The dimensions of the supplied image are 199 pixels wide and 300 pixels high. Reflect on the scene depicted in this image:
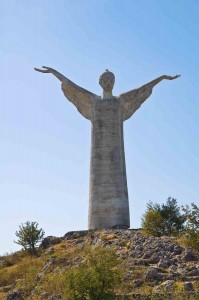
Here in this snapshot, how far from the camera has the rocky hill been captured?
1831 cm

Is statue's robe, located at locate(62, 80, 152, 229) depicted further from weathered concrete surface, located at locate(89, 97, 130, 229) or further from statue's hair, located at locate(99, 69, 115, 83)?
statue's hair, located at locate(99, 69, 115, 83)

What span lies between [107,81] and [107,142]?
3.94 metres

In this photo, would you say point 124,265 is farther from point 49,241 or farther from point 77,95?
point 77,95

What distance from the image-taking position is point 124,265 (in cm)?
2105

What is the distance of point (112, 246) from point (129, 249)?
103 centimetres

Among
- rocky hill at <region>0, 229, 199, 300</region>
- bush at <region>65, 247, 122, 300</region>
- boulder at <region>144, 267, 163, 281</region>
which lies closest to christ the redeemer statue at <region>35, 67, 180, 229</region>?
rocky hill at <region>0, 229, 199, 300</region>

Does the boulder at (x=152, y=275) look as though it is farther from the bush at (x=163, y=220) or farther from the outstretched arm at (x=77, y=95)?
the outstretched arm at (x=77, y=95)

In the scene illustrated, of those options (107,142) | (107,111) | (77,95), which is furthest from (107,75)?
(107,142)

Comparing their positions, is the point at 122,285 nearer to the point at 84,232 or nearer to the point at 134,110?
the point at 84,232

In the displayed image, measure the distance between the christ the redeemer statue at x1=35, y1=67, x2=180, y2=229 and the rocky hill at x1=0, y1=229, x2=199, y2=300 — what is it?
78.8 inches

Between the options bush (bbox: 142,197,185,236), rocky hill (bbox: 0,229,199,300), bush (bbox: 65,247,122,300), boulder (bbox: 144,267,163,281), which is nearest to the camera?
bush (bbox: 65,247,122,300)

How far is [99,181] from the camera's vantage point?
97.4 feet

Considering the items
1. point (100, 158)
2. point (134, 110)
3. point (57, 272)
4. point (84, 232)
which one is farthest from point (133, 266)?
point (134, 110)

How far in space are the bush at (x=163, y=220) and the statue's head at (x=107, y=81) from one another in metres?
7.64
